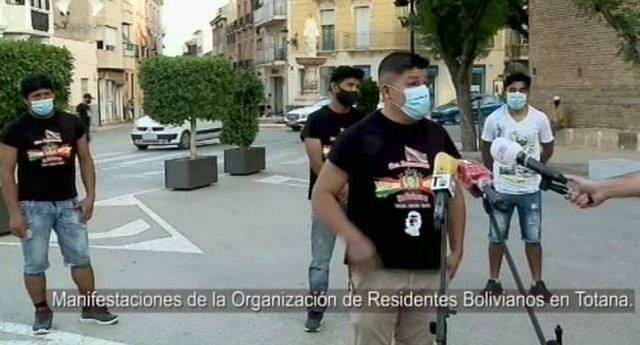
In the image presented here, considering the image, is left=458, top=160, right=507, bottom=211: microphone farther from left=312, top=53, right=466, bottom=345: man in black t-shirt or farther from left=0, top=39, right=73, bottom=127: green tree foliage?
left=0, top=39, right=73, bottom=127: green tree foliage

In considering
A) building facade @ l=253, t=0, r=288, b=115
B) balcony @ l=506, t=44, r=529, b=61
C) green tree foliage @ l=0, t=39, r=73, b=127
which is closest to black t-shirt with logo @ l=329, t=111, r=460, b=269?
green tree foliage @ l=0, t=39, r=73, b=127

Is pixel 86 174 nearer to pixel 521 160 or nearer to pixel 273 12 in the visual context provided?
pixel 521 160

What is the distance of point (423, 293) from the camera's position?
12.2 ft

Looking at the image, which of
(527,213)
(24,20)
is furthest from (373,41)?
(527,213)

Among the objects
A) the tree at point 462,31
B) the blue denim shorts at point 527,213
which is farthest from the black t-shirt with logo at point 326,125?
the tree at point 462,31

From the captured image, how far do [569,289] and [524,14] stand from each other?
2322 centimetres

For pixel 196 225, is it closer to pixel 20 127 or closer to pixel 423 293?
pixel 20 127

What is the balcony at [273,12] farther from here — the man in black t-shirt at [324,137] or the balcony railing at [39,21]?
the man in black t-shirt at [324,137]

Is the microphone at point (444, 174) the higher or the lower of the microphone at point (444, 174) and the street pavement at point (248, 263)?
the higher

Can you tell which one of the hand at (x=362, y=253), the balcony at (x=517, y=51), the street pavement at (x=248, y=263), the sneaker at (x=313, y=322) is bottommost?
the street pavement at (x=248, y=263)

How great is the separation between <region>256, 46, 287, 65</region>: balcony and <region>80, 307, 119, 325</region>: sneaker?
48.2 metres

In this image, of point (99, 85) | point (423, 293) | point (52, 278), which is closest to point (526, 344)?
point (423, 293)

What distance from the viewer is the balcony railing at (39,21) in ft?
119

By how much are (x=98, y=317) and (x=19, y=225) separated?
2.95ft
